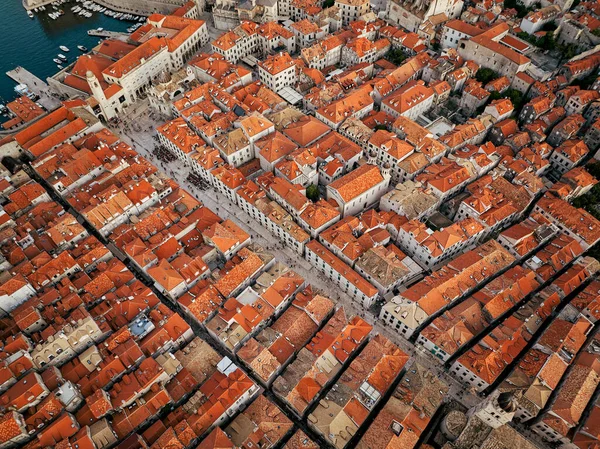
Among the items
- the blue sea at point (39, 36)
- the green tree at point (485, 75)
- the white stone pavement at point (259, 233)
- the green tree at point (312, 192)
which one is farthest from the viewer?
the blue sea at point (39, 36)

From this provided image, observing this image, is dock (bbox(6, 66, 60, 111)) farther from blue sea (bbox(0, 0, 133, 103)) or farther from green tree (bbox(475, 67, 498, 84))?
green tree (bbox(475, 67, 498, 84))

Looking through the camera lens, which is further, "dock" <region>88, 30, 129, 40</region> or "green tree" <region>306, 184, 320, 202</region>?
"dock" <region>88, 30, 129, 40</region>

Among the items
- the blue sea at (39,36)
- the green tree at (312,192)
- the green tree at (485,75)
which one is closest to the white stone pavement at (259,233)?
the green tree at (312,192)

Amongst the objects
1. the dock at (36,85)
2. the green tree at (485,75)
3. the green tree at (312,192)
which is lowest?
the green tree at (312,192)

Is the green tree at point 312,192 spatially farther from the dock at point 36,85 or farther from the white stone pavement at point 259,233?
the dock at point 36,85

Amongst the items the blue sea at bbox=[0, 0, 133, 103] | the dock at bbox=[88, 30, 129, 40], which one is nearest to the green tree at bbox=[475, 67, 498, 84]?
the dock at bbox=[88, 30, 129, 40]

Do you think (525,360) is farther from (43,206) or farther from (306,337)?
(43,206)
